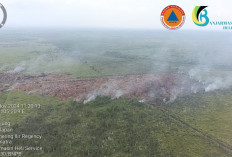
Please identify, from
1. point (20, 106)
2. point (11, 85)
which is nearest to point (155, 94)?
point (20, 106)

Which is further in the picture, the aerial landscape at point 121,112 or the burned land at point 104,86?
the burned land at point 104,86
